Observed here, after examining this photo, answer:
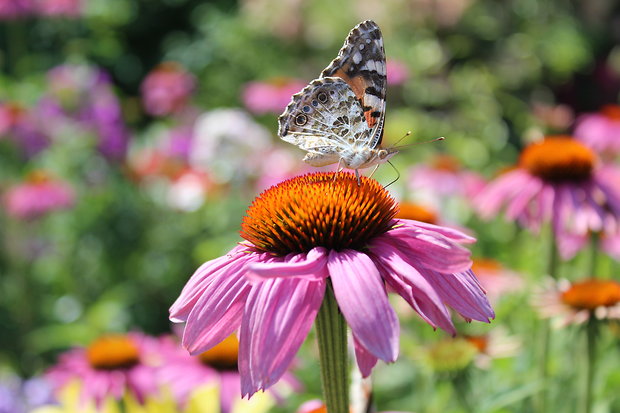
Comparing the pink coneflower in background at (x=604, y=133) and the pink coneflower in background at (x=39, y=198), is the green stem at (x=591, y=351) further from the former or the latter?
the pink coneflower in background at (x=39, y=198)

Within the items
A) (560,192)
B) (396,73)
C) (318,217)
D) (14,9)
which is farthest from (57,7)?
(318,217)

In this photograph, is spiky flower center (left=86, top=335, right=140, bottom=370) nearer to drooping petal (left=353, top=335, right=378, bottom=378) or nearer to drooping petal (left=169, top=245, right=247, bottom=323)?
drooping petal (left=169, top=245, right=247, bottom=323)

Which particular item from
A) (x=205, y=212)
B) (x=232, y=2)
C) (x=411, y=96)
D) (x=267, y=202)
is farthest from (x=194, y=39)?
(x=267, y=202)

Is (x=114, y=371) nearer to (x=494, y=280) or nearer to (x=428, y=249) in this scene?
(x=494, y=280)

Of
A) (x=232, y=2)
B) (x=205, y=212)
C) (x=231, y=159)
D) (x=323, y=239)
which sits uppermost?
(x=232, y=2)

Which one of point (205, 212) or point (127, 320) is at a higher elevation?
point (205, 212)

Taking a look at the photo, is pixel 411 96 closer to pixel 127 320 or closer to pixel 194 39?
pixel 127 320

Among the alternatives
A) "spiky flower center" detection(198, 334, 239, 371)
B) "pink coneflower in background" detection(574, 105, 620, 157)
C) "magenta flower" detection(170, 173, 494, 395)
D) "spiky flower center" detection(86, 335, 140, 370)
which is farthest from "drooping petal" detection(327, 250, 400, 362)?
"pink coneflower in background" detection(574, 105, 620, 157)

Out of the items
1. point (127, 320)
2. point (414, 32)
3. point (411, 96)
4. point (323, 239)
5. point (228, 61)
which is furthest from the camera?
point (228, 61)
